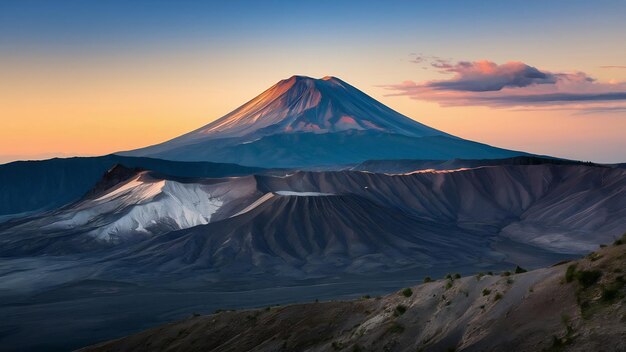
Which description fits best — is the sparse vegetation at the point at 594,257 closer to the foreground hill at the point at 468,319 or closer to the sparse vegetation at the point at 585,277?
the foreground hill at the point at 468,319

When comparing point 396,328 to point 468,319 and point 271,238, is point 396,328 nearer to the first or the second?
point 468,319

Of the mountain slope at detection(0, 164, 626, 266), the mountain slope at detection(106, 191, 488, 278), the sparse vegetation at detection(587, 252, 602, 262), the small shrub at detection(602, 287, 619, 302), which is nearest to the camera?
the small shrub at detection(602, 287, 619, 302)

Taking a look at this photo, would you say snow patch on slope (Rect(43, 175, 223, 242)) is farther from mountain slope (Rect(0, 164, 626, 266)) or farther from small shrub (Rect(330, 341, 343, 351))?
small shrub (Rect(330, 341, 343, 351))

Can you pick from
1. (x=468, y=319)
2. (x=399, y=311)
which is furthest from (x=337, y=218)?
(x=468, y=319)

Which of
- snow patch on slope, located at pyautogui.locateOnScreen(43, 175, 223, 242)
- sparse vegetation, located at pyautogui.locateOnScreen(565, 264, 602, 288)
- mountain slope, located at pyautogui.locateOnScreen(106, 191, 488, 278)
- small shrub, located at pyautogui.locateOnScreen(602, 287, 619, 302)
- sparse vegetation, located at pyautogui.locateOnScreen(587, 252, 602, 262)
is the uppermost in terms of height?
sparse vegetation, located at pyautogui.locateOnScreen(587, 252, 602, 262)

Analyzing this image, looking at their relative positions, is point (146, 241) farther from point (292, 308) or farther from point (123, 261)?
point (292, 308)

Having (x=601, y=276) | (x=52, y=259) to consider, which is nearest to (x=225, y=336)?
(x=601, y=276)

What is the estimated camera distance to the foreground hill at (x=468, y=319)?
66.7 feet

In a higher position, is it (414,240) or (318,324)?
(318,324)

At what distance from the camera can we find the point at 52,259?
114 metres

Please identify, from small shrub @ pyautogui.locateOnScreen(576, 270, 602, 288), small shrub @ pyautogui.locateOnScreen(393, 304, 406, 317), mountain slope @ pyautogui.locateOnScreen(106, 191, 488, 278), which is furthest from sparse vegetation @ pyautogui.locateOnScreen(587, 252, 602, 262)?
mountain slope @ pyautogui.locateOnScreen(106, 191, 488, 278)

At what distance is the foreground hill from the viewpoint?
800 inches

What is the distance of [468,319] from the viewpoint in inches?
982

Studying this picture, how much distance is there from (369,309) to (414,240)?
285 ft
